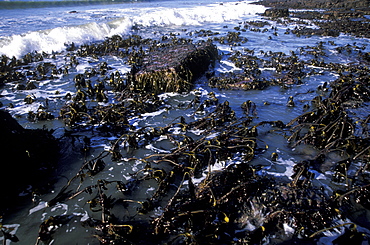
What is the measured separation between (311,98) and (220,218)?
5565 millimetres

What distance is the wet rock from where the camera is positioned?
368 centimetres

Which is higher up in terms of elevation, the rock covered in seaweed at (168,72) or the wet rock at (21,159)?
the rock covered in seaweed at (168,72)

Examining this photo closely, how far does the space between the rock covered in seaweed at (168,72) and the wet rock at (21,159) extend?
3719 mm

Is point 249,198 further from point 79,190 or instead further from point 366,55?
point 366,55

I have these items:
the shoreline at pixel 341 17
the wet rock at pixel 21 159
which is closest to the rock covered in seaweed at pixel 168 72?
the wet rock at pixel 21 159

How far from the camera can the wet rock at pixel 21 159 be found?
12.1ft

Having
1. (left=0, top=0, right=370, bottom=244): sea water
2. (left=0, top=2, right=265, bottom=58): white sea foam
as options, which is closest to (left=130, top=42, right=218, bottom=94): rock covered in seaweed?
(left=0, top=0, right=370, bottom=244): sea water

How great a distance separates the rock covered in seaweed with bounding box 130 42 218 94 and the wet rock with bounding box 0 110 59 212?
12.2ft

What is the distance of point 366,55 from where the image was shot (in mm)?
10648

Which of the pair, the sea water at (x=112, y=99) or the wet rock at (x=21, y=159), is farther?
the wet rock at (x=21, y=159)

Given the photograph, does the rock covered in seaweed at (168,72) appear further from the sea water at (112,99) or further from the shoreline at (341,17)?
the shoreline at (341,17)

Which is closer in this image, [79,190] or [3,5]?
[79,190]

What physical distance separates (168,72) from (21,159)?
4.95 m

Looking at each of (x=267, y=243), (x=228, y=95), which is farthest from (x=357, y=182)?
(x=228, y=95)
